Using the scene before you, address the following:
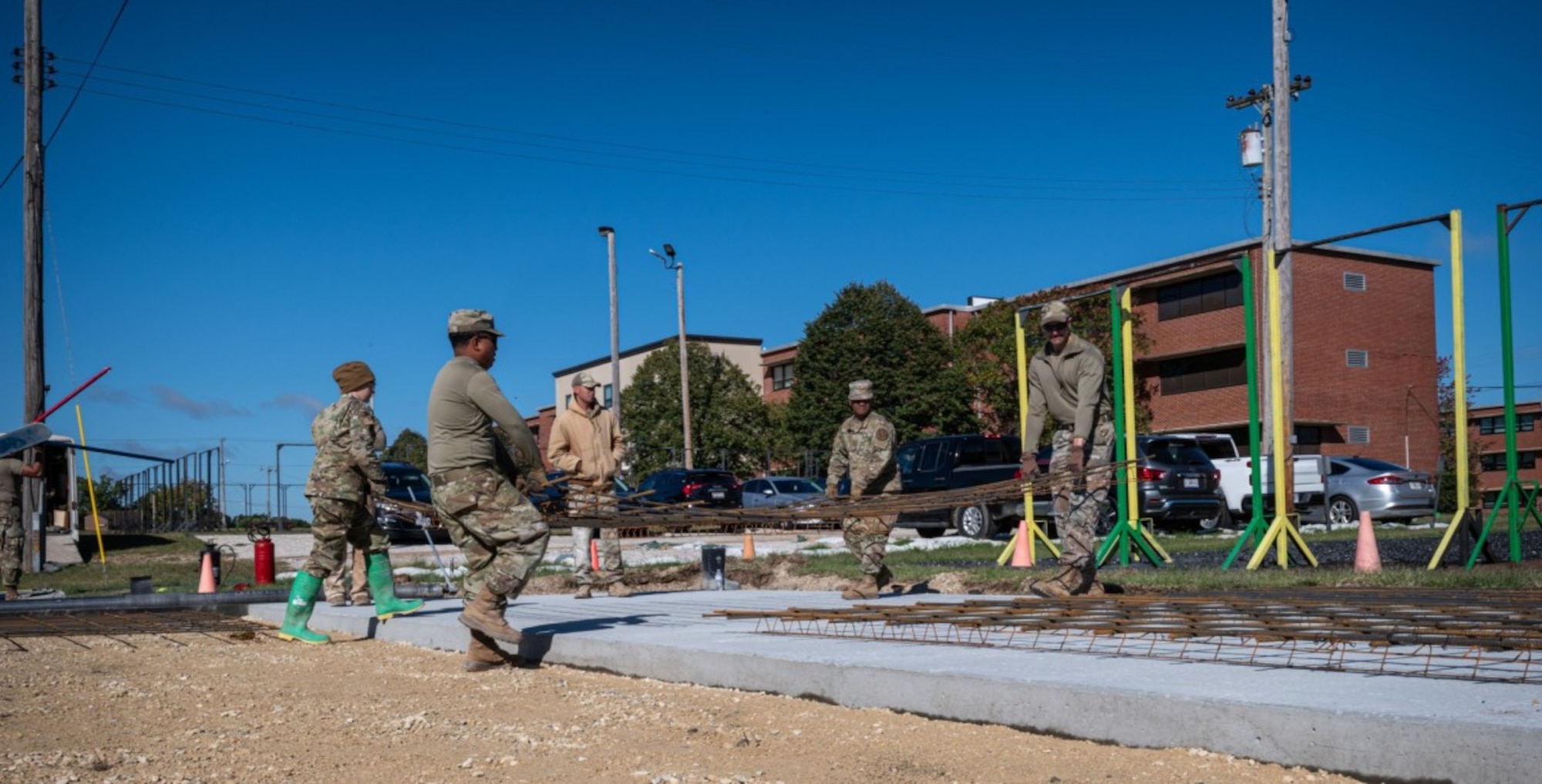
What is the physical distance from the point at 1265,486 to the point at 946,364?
2208cm

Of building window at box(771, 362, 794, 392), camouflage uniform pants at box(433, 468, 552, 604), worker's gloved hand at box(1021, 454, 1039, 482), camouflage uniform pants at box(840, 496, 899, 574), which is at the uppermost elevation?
building window at box(771, 362, 794, 392)

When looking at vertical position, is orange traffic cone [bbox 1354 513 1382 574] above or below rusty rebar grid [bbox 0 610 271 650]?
above

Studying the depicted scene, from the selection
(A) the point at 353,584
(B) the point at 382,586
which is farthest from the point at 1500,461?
(B) the point at 382,586

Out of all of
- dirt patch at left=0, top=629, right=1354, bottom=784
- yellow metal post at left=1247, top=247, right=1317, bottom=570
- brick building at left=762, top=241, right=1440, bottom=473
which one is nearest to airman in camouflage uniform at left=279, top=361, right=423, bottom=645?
dirt patch at left=0, top=629, right=1354, bottom=784

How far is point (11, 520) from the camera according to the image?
1357 cm

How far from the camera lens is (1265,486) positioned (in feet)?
84.6

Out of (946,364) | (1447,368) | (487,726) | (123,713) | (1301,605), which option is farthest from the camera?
(1447,368)

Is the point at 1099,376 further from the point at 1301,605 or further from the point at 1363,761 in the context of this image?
the point at 1363,761

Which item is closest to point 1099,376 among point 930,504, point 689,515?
point 930,504

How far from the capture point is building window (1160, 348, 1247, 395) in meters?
45.3

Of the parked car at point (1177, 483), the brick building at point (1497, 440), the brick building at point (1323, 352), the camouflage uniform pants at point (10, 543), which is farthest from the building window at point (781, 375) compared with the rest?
the camouflage uniform pants at point (10, 543)

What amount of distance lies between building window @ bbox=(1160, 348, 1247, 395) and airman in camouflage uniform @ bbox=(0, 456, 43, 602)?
37815 millimetres

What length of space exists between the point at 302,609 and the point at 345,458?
1.00 meters

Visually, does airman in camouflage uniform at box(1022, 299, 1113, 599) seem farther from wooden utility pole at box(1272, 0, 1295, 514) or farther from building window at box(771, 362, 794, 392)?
building window at box(771, 362, 794, 392)
